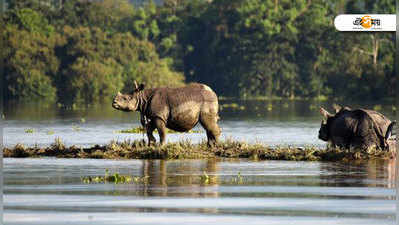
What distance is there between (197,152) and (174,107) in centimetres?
189

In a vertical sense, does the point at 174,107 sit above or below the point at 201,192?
above

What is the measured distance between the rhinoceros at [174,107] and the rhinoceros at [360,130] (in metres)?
2.95

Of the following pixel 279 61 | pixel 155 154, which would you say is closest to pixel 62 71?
pixel 279 61

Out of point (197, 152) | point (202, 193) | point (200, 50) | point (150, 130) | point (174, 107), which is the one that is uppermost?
point (200, 50)

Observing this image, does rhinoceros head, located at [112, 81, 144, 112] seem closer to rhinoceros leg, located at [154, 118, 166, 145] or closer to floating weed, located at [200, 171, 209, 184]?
rhinoceros leg, located at [154, 118, 166, 145]

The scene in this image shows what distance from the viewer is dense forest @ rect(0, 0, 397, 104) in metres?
109

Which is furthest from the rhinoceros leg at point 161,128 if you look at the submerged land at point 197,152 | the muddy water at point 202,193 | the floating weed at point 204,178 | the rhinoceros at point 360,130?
the floating weed at point 204,178

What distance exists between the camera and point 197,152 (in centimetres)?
2758

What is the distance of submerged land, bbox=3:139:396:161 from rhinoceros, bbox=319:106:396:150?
0.46m

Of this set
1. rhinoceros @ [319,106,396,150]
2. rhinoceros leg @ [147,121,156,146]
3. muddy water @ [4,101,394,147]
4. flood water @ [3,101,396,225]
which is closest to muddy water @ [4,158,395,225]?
flood water @ [3,101,396,225]

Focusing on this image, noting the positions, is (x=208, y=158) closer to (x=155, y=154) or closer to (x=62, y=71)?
(x=155, y=154)

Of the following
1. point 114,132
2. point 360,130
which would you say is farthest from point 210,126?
point 114,132

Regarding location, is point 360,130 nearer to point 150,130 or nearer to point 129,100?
point 150,130

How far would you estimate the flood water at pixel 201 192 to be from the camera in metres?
16.8
